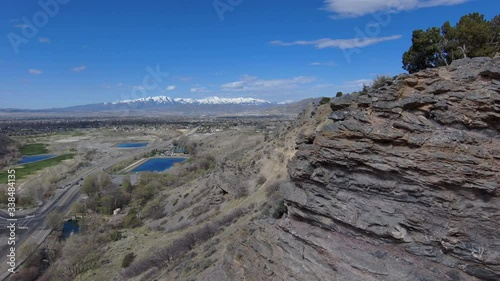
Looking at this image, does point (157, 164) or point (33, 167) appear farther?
point (157, 164)

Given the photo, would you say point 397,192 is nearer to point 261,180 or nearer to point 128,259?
point 261,180

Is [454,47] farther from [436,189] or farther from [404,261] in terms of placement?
[404,261]

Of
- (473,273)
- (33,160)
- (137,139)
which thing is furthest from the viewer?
(137,139)

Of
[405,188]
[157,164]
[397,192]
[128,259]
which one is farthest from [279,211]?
[157,164]

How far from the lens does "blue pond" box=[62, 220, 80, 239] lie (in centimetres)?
5034

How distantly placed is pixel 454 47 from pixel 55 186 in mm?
83204

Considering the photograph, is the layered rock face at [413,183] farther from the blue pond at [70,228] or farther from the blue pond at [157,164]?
the blue pond at [157,164]

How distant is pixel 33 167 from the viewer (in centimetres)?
10550

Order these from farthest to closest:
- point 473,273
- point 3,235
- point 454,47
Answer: point 3,235
point 454,47
point 473,273

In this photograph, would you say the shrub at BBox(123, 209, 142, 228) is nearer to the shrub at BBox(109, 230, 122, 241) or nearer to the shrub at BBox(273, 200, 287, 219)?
the shrub at BBox(109, 230, 122, 241)

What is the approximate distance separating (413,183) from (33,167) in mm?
118519

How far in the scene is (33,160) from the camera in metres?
121

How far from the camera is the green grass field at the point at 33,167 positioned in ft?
302

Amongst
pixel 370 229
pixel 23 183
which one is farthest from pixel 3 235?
pixel 370 229
